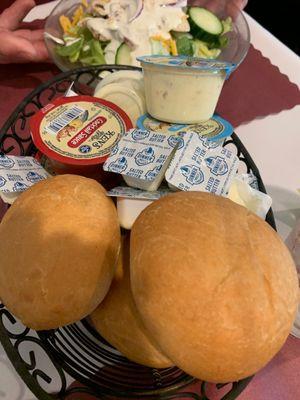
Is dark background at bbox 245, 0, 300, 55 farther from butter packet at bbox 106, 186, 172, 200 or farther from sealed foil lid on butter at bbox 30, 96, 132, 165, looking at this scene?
butter packet at bbox 106, 186, 172, 200

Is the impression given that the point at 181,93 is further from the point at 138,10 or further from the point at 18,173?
the point at 138,10

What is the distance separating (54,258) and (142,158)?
251mm

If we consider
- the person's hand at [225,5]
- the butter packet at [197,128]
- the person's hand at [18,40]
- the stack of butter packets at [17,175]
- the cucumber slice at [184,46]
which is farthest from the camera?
the person's hand at [225,5]

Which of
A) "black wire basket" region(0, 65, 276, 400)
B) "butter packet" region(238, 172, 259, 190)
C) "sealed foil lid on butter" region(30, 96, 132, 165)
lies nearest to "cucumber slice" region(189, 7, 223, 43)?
"sealed foil lid on butter" region(30, 96, 132, 165)

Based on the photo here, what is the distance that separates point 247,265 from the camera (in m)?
0.55

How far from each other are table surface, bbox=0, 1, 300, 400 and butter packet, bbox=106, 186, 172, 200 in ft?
1.11

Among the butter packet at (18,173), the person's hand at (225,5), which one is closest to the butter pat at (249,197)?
the butter packet at (18,173)

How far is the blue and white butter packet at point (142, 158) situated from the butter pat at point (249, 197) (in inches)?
5.3

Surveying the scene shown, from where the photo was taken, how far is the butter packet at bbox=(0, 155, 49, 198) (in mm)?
725

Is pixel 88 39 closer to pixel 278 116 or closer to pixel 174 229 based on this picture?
pixel 278 116

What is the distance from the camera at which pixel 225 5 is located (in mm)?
1391

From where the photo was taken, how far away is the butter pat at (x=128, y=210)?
0.70 meters

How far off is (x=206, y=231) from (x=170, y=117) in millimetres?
374

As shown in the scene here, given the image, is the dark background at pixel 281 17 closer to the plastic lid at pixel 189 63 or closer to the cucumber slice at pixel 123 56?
the cucumber slice at pixel 123 56
